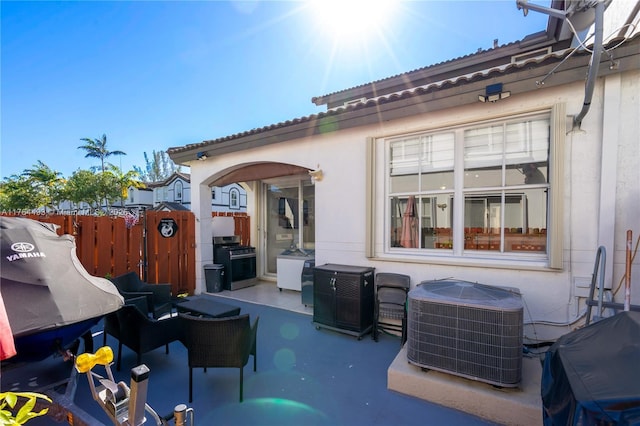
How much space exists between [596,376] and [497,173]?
308cm

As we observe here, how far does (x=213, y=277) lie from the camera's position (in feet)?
23.5

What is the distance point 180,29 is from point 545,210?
23.3ft

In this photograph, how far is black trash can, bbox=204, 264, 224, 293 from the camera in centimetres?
714

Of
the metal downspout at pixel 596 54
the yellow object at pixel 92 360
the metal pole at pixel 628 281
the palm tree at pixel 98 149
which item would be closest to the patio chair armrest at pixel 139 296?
the yellow object at pixel 92 360

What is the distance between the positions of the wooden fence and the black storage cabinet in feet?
13.8

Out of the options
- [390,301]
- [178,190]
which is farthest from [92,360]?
[178,190]

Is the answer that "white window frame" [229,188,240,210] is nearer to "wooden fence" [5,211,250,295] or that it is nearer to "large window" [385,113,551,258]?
"wooden fence" [5,211,250,295]

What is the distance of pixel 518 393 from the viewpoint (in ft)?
8.60

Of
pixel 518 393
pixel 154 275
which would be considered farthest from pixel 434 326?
pixel 154 275

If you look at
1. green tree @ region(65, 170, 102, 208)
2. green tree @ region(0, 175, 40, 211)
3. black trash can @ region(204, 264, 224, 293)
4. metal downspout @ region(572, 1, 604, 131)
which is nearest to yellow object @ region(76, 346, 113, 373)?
metal downspout @ region(572, 1, 604, 131)

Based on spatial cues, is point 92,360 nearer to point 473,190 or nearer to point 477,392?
point 477,392

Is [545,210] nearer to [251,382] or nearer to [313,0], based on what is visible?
[251,382]

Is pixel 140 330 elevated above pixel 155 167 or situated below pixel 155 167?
below

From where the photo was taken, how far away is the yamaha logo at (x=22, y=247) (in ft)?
6.44
